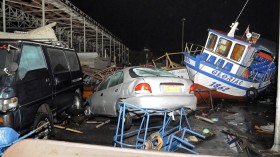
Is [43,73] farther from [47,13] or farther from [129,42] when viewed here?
[129,42]

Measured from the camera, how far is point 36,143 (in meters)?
2.99

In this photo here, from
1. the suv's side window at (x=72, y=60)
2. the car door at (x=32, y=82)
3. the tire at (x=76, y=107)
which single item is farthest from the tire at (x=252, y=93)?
the car door at (x=32, y=82)

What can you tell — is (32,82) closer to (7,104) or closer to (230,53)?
(7,104)

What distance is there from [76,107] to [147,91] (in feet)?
9.50

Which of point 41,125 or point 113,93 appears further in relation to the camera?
point 113,93

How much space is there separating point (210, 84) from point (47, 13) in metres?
11.1

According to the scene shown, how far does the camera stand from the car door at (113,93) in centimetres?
729

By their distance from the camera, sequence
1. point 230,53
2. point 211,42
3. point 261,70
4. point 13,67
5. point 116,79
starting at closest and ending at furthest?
point 13,67
point 116,79
point 230,53
point 211,42
point 261,70

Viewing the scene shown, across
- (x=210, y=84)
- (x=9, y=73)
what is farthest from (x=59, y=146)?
(x=210, y=84)

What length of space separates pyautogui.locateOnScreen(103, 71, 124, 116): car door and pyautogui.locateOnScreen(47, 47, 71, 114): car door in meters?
1.00

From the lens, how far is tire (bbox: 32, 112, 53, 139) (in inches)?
204

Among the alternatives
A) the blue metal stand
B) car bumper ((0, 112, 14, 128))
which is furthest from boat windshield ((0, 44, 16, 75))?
the blue metal stand


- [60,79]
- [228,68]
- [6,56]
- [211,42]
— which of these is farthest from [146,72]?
[211,42]

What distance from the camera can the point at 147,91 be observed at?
6504mm
